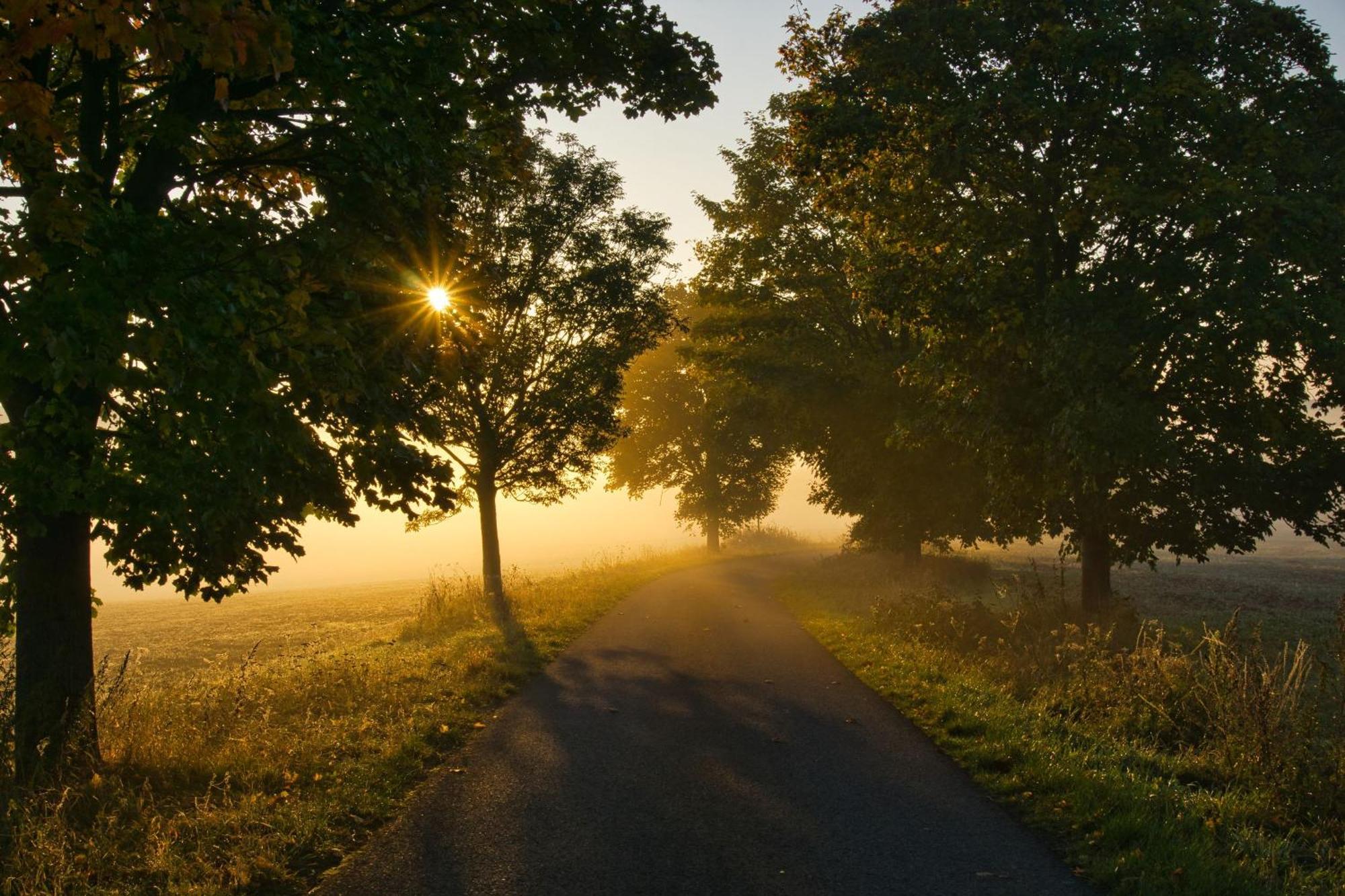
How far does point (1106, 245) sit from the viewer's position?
13906mm

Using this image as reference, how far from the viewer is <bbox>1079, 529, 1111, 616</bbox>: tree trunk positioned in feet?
50.4

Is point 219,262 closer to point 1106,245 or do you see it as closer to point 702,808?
point 702,808

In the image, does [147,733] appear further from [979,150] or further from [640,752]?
[979,150]

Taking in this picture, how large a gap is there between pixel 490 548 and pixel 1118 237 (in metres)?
14.6

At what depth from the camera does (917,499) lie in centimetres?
2266

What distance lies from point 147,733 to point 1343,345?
14.8 metres

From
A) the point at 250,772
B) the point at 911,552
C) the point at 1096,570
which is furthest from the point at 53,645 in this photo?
the point at 911,552

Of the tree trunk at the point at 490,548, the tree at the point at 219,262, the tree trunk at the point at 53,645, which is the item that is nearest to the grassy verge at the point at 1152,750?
the tree at the point at 219,262

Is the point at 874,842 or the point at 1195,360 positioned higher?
the point at 1195,360

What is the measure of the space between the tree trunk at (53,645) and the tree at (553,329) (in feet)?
34.3

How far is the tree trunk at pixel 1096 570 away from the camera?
50.4ft

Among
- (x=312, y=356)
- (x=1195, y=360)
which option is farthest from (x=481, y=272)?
(x=1195, y=360)

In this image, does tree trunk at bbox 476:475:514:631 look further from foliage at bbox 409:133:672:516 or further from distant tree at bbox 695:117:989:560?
distant tree at bbox 695:117:989:560

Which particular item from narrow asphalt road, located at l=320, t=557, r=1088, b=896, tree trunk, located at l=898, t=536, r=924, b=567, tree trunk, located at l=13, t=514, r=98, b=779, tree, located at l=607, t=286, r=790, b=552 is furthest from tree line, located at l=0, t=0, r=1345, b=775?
tree, located at l=607, t=286, r=790, b=552
